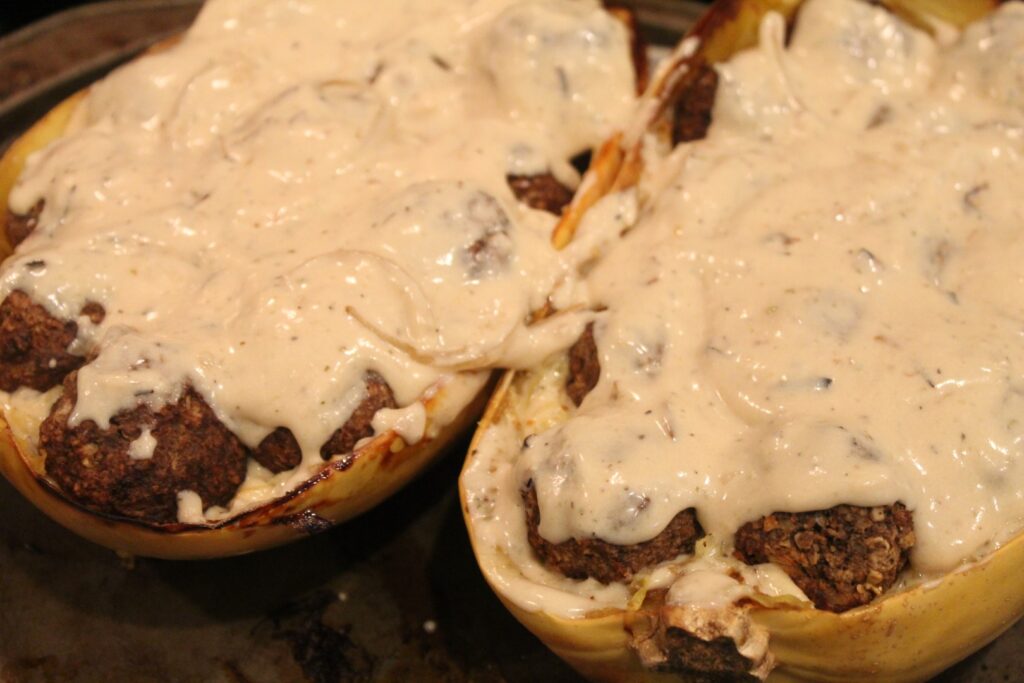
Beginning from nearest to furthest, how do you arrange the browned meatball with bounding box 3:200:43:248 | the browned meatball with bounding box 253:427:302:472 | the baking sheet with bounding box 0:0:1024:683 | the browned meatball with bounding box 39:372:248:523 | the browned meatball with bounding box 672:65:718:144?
1. the browned meatball with bounding box 39:372:248:523
2. the browned meatball with bounding box 253:427:302:472
3. the baking sheet with bounding box 0:0:1024:683
4. the browned meatball with bounding box 3:200:43:248
5. the browned meatball with bounding box 672:65:718:144

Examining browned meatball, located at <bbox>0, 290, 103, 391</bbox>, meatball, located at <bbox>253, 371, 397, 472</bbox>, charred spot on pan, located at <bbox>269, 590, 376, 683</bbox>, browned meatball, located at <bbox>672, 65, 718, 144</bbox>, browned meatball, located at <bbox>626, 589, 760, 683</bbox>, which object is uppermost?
browned meatball, located at <bbox>672, 65, 718, 144</bbox>

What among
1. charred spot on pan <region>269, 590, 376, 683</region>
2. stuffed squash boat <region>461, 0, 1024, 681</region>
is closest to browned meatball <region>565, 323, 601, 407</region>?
stuffed squash boat <region>461, 0, 1024, 681</region>

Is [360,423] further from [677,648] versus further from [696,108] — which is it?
[696,108]

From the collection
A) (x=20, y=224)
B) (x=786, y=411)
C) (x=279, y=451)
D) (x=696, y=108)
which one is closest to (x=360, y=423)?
(x=279, y=451)

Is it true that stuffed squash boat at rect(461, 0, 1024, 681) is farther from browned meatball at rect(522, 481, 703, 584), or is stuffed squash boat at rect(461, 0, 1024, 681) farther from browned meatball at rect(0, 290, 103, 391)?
browned meatball at rect(0, 290, 103, 391)

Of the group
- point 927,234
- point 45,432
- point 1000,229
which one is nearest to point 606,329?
point 927,234

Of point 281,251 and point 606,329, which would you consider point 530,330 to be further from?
point 281,251
